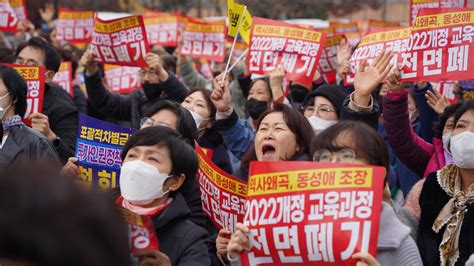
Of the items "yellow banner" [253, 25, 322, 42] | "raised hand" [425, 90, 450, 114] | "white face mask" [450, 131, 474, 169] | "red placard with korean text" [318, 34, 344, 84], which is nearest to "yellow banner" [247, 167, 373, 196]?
"white face mask" [450, 131, 474, 169]

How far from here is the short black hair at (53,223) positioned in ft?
5.06

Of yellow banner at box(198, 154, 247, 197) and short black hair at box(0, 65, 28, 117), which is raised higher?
short black hair at box(0, 65, 28, 117)

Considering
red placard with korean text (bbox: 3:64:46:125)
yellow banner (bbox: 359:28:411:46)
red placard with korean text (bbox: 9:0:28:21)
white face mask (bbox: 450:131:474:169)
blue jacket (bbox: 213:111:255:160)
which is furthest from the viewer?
red placard with korean text (bbox: 9:0:28:21)

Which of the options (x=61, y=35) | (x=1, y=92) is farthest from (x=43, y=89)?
(x=61, y=35)

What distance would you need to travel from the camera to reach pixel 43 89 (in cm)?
654

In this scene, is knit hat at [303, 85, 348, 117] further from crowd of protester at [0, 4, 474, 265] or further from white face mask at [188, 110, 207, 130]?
white face mask at [188, 110, 207, 130]

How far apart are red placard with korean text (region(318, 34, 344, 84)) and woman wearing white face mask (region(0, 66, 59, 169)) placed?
441cm

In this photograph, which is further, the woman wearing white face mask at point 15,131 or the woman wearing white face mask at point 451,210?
the woman wearing white face mask at point 15,131

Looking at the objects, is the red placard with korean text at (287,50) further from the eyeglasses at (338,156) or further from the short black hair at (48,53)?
the eyeglasses at (338,156)

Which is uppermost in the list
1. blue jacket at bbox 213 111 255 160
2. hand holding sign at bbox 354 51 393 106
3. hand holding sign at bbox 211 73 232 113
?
hand holding sign at bbox 354 51 393 106

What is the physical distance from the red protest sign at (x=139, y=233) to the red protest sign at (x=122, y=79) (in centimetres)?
683

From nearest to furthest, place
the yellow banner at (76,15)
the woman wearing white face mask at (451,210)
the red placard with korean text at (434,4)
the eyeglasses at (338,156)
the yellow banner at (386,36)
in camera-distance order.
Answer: the eyeglasses at (338,156) < the woman wearing white face mask at (451,210) < the yellow banner at (386,36) < the red placard with korean text at (434,4) < the yellow banner at (76,15)

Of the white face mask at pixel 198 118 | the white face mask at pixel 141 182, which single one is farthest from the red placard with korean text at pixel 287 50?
the white face mask at pixel 141 182

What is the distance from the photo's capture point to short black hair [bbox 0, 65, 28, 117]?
538 centimetres
